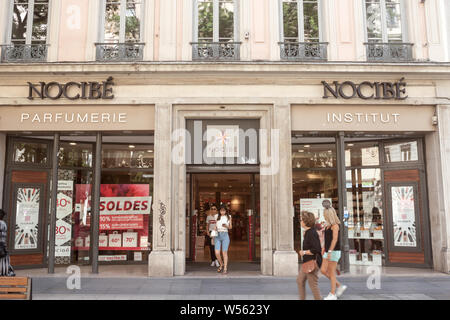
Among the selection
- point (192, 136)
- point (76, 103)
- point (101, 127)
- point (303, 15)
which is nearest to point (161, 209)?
point (192, 136)

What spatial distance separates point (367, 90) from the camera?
33.0 ft

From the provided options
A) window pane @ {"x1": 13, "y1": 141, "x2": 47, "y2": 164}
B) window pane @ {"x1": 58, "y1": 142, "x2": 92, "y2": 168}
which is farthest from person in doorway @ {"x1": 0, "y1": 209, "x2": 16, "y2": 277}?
window pane @ {"x1": 58, "y1": 142, "x2": 92, "y2": 168}

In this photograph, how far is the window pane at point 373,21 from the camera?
1048 cm

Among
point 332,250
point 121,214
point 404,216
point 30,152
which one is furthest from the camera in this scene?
point 121,214

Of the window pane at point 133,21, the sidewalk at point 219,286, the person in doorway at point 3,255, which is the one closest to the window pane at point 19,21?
the window pane at point 133,21

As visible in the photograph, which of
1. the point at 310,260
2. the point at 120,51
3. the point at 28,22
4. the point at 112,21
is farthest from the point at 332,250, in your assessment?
the point at 28,22

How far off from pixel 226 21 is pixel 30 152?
687 centimetres

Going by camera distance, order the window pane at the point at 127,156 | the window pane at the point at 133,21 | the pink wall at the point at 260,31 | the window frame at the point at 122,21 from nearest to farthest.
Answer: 1. the pink wall at the point at 260,31
2. the window frame at the point at 122,21
3. the window pane at the point at 133,21
4. the window pane at the point at 127,156

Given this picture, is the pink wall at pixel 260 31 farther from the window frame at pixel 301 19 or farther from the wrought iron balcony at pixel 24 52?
the wrought iron balcony at pixel 24 52

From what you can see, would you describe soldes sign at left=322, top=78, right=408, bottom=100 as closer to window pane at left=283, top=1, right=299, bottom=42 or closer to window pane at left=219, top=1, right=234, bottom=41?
window pane at left=283, top=1, right=299, bottom=42

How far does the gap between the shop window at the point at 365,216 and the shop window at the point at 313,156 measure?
74 cm

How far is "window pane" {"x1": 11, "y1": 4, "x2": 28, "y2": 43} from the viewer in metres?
10.5

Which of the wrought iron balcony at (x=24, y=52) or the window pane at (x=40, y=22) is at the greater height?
the window pane at (x=40, y=22)

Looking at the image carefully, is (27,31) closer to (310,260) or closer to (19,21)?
(19,21)
